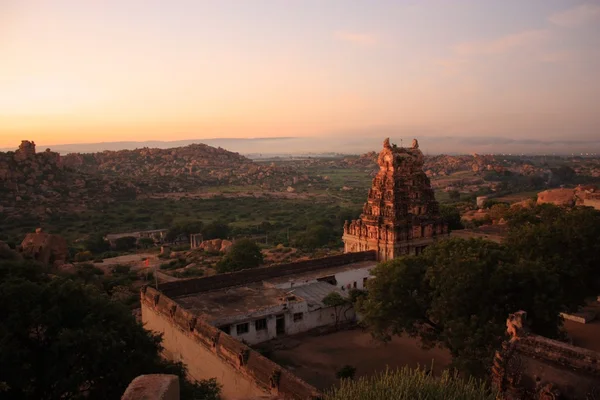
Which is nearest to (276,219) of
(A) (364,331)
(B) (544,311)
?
(A) (364,331)

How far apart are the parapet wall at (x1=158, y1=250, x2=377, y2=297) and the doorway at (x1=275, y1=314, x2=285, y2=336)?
13.9ft

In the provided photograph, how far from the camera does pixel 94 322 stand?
486 inches

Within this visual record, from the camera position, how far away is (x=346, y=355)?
21109 millimetres

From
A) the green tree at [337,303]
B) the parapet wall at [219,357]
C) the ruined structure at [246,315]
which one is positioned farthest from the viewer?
the green tree at [337,303]

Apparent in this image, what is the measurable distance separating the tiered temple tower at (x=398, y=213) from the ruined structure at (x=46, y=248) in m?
22.2

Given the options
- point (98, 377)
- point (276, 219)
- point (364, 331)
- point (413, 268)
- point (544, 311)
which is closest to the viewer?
point (98, 377)


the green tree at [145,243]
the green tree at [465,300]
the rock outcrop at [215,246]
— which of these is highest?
the green tree at [465,300]

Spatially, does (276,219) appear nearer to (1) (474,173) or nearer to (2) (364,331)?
(2) (364,331)

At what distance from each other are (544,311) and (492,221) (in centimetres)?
3508

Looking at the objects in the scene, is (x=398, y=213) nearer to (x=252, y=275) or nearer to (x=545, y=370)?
(x=252, y=275)

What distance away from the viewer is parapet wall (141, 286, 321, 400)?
45.0ft

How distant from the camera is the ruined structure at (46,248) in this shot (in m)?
35.6

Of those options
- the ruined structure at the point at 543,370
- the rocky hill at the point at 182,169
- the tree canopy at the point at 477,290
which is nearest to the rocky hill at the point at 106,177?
the rocky hill at the point at 182,169

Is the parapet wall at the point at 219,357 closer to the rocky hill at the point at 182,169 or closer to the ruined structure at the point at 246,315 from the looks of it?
the ruined structure at the point at 246,315
